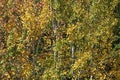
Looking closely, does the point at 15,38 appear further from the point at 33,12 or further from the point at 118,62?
the point at 118,62

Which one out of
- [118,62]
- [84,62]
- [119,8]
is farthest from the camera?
[119,8]

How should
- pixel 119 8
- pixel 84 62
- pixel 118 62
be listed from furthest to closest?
pixel 119 8 → pixel 118 62 → pixel 84 62

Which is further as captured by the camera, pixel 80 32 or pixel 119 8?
pixel 119 8

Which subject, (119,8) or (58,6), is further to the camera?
(119,8)

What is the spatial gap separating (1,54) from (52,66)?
4.12 metres

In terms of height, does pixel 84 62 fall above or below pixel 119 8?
below

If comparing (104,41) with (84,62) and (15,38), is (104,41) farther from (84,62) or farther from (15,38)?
(15,38)

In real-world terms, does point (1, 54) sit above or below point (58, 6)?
below

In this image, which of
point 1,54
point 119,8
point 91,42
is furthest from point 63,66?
point 119,8

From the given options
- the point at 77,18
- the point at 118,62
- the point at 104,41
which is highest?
the point at 77,18

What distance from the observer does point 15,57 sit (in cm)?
3139

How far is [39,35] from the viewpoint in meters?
31.9

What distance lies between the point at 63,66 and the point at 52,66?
1.05 m

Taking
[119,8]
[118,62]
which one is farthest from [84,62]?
[119,8]
